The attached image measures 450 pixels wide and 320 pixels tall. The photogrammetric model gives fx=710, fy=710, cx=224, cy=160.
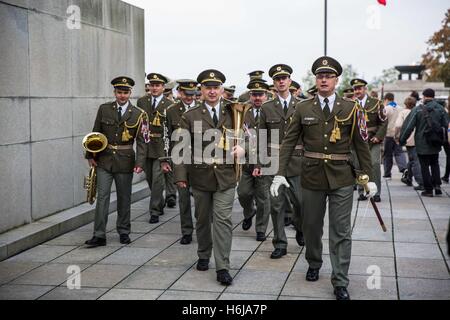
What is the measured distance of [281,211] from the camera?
8773mm

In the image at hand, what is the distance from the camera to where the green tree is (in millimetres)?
55325

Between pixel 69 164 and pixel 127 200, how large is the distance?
181 cm

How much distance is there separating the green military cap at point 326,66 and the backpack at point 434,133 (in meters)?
6.91

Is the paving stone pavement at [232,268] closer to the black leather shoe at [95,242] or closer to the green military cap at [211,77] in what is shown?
the black leather shoe at [95,242]

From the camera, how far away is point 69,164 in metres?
10.9

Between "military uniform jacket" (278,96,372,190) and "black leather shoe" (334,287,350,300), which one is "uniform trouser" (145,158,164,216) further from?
"black leather shoe" (334,287,350,300)

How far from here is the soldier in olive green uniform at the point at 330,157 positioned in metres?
7.01

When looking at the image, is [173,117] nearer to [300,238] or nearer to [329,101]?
[300,238]

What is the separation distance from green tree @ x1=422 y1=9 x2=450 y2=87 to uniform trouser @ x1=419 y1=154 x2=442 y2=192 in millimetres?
43389

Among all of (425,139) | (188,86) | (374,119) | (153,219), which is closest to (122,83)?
(188,86)

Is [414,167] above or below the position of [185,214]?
above

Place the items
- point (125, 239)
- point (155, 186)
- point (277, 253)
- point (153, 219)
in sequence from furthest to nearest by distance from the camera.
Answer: point (155, 186), point (153, 219), point (125, 239), point (277, 253)

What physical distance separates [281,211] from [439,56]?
5410 cm
